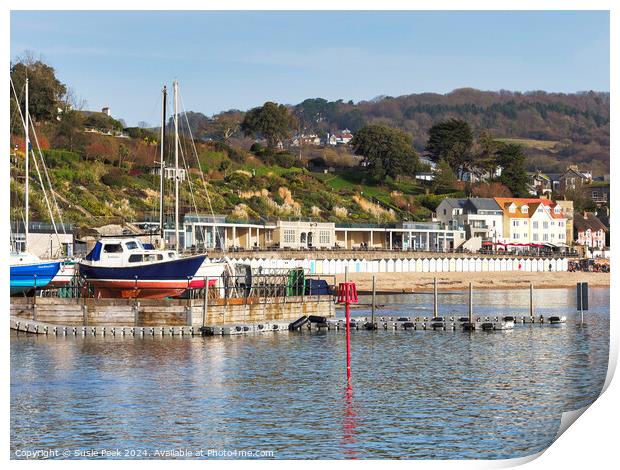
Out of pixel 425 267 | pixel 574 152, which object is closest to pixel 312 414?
pixel 425 267

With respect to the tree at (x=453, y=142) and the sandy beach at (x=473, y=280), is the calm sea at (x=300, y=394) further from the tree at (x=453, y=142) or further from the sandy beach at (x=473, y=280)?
the tree at (x=453, y=142)

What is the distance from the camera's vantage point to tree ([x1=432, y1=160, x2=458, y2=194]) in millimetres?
154625

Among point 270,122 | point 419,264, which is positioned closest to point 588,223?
point 270,122

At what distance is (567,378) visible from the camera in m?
31.9

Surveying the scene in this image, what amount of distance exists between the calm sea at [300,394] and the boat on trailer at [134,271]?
5.73 m

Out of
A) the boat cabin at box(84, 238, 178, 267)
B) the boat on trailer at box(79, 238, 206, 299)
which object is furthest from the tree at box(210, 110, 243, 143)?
the boat on trailer at box(79, 238, 206, 299)

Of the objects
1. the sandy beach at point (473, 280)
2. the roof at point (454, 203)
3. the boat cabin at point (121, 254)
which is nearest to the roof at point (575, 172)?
the roof at point (454, 203)

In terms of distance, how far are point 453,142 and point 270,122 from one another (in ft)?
92.6

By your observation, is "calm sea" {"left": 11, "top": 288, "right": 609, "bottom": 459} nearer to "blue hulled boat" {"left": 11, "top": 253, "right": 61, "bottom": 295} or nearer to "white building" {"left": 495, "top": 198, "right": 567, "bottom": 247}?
"blue hulled boat" {"left": 11, "top": 253, "right": 61, "bottom": 295}

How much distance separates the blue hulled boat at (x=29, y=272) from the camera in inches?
1708

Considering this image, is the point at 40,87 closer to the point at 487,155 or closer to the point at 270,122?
the point at 270,122

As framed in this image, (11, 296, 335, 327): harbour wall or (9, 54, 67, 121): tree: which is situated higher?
(9, 54, 67, 121): tree

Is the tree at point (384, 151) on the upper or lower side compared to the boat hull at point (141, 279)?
upper

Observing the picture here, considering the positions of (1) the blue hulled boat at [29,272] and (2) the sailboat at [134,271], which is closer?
(1) the blue hulled boat at [29,272]
